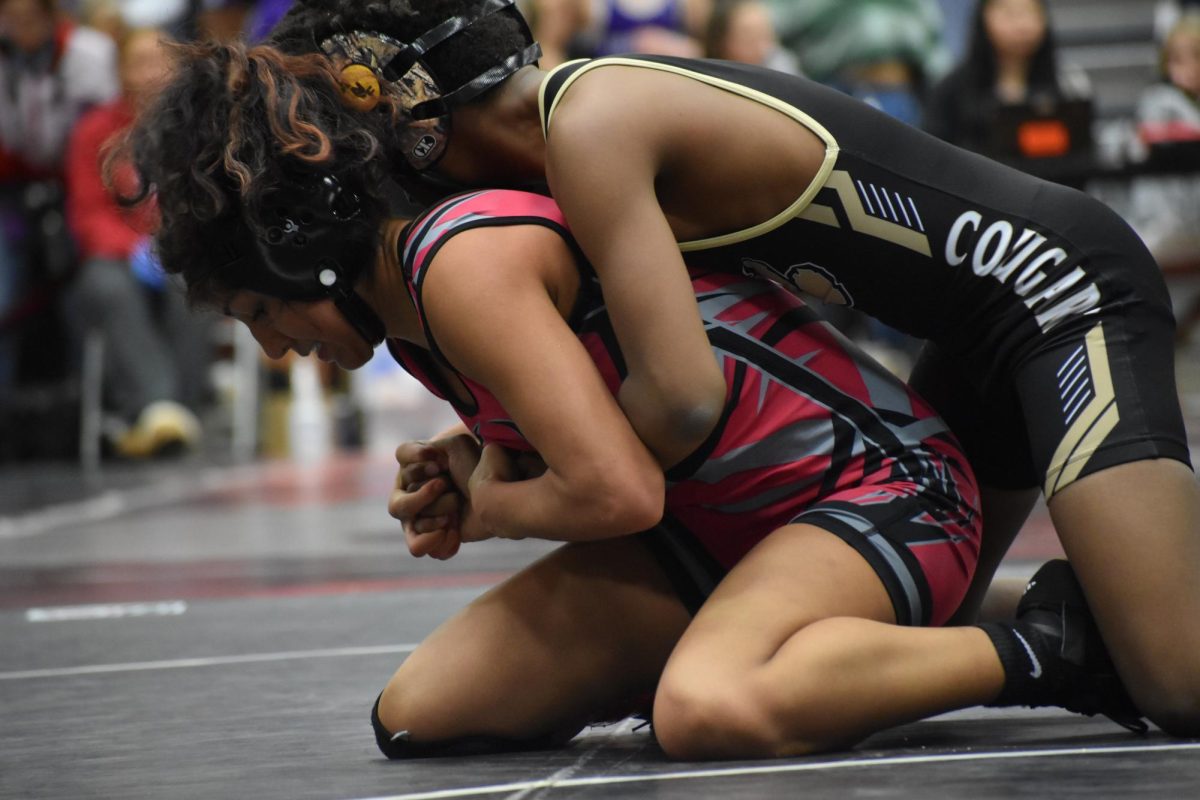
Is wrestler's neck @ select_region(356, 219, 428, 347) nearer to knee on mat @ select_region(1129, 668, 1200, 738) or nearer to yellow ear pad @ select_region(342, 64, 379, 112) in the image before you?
yellow ear pad @ select_region(342, 64, 379, 112)

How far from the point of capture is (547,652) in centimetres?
229

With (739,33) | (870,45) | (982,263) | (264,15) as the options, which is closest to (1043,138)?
(739,33)

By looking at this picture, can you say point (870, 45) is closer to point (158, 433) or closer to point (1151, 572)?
point (158, 433)

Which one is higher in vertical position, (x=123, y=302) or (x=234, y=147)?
(x=234, y=147)

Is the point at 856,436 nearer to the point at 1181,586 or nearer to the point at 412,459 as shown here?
the point at 1181,586

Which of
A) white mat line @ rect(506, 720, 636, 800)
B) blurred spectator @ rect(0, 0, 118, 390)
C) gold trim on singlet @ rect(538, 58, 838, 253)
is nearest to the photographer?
white mat line @ rect(506, 720, 636, 800)

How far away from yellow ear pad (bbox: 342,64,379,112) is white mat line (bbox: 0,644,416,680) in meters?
1.11

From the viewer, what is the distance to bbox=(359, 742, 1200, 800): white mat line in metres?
1.92

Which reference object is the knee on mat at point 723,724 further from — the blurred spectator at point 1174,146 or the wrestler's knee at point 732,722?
the blurred spectator at point 1174,146

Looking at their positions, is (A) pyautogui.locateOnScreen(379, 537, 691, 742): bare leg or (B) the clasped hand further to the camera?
(B) the clasped hand

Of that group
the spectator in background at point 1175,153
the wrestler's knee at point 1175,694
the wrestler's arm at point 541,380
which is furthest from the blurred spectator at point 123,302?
the wrestler's knee at point 1175,694

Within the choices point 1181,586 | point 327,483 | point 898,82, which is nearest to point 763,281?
point 1181,586

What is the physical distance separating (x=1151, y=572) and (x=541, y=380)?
737 millimetres

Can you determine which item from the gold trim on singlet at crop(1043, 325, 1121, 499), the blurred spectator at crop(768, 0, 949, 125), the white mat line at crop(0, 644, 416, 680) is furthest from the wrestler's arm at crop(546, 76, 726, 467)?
the blurred spectator at crop(768, 0, 949, 125)
